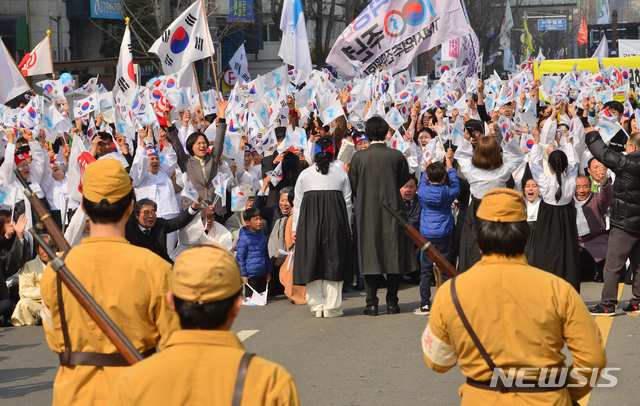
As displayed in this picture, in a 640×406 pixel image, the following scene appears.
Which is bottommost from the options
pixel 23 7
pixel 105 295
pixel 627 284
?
pixel 627 284

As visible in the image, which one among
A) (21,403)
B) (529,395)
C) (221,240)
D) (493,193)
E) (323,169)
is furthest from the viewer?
(221,240)

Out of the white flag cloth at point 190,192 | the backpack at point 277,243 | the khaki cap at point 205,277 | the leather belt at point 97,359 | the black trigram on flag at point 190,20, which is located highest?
the black trigram on flag at point 190,20

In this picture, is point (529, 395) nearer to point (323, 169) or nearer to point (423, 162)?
point (323, 169)

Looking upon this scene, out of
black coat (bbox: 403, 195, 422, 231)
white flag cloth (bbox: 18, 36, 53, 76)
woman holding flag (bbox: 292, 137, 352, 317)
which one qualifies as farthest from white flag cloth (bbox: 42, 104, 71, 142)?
black coat (bbox: 403, 195, 422, 231)

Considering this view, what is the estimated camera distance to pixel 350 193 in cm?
848

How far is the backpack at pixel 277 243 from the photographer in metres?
9.70

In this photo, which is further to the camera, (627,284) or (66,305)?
(627,284)

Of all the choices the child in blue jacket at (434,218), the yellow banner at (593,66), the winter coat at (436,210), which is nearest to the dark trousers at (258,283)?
the child in blue jacket at (434,218)

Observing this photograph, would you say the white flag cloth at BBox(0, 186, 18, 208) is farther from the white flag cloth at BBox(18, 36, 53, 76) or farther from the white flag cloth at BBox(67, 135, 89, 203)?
the white flag cloth at BBox(18, 36, 53, 76)

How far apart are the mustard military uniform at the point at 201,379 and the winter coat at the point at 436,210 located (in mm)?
6270

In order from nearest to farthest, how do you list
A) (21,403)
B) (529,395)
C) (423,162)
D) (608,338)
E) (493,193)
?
(529,395) → (493,193) → (21,403) → (608,338) → (423,162)

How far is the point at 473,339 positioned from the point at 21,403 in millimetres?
3950

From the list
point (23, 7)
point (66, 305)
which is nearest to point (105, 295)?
point (66, 305)

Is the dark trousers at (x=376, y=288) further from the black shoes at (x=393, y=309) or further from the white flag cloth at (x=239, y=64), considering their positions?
the white flag cloth at (x=239, y=64)
